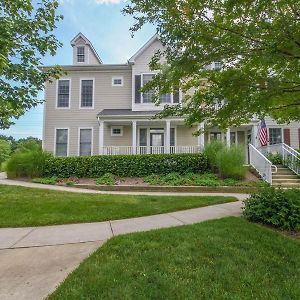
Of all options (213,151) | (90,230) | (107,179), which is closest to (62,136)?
(107,179)

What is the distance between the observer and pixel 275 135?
64.2 feet

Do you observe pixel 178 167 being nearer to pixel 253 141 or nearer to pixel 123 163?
pixel 123 163

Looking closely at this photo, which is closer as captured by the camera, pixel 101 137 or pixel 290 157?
pixel 290 157

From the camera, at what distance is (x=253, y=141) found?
58.4ft

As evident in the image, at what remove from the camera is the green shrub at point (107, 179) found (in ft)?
41.4

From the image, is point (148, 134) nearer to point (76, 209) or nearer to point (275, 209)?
point (76, 209)

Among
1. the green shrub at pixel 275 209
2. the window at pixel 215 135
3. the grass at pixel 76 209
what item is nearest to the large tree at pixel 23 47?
the grass at pixel 76 209

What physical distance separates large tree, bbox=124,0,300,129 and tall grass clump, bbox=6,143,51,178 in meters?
10.5

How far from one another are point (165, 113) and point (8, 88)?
3.53m

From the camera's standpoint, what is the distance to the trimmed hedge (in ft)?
46.2

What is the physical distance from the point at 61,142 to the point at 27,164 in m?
5.06

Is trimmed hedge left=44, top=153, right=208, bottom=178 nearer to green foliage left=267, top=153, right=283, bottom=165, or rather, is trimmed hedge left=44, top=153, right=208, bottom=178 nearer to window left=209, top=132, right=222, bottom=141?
green foliage left=267, top=153, right=283, bottom=165

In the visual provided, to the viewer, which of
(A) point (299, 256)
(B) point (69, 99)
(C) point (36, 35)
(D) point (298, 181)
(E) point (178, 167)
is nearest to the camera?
(A) point (299, 256)

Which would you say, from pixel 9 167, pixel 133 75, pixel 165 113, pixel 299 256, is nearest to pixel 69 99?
pixel 133 75
